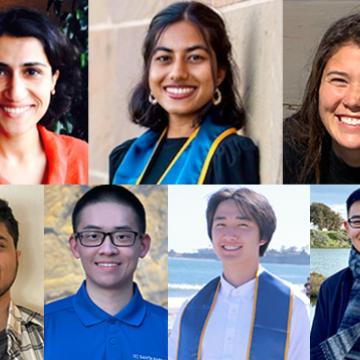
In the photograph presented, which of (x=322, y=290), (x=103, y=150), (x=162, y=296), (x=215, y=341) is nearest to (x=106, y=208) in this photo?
(x=103, y=150)

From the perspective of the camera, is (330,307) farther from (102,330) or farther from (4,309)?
(4,309)

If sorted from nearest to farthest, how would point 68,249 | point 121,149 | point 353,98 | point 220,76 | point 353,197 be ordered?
point 353,98
point 353,197
point 220,76
point 121,149
point 68,249

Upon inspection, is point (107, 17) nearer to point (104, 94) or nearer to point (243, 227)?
point (104, 94)

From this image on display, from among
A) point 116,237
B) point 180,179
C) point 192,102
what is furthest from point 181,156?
point 116,237

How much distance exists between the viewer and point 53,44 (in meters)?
3.21

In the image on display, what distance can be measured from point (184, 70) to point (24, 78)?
728mm

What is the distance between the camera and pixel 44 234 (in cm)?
329

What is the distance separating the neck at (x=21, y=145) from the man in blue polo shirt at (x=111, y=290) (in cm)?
32

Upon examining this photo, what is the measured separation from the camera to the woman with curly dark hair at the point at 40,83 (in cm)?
320

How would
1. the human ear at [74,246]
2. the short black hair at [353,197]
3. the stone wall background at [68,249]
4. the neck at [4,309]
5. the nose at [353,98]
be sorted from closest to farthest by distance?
the nose at [353,98] → the short black hair at [353,197] → the stone wall background at [68,249] → the human ear at [74,246] → the neck at [4,309]

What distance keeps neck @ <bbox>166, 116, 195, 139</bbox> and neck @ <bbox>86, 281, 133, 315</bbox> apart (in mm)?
711

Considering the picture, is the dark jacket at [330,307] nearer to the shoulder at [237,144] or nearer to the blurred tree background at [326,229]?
the blurred tree background at [326,229]

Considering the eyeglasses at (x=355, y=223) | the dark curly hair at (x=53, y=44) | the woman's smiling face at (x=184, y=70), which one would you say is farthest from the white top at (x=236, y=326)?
the dark curly hair at (x=53, y=44)

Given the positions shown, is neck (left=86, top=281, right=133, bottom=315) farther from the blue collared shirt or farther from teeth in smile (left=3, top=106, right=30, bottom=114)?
teeth in smile (left=3, top=106, right=30, bottom=114)
